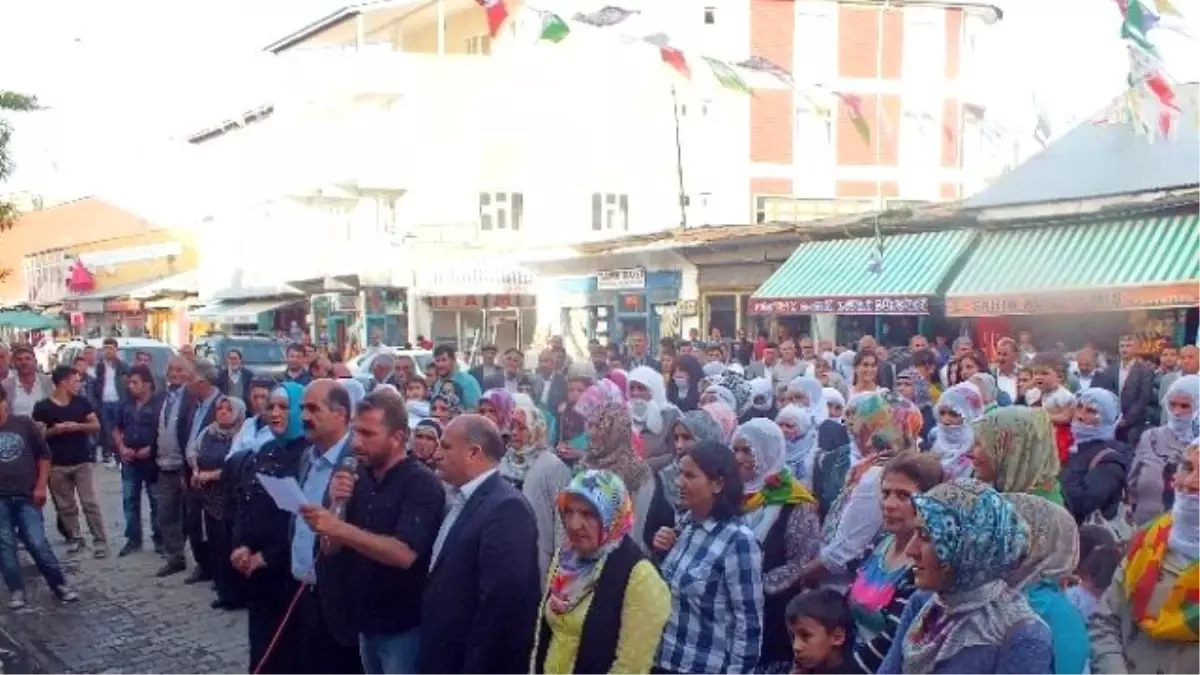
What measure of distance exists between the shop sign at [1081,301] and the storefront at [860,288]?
690 millimetres

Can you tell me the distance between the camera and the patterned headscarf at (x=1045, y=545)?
3.04 meters

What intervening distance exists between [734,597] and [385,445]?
1.51 metres

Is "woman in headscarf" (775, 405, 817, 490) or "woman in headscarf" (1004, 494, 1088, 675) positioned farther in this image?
"woman in headscarf" (775, 405, 817, 490)

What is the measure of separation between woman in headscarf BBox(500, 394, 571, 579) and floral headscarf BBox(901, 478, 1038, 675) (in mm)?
2802

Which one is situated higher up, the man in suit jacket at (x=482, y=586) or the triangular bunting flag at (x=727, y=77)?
the triangular bunting flag at (x=727, y=77)

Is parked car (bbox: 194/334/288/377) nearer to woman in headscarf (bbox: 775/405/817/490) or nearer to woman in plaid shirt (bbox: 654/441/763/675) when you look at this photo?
woman in headscarf (bbox: 775/405/817/490)

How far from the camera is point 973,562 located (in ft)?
9.25

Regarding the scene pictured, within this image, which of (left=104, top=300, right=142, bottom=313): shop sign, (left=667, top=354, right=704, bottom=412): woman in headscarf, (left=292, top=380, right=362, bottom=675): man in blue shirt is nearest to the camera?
(left=292, top=380, right=362, bottom=675): man in blue shirt

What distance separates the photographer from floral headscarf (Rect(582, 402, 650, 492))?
5.54 m

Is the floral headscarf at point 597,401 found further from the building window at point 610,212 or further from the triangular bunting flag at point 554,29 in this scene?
the building window at point 610,212

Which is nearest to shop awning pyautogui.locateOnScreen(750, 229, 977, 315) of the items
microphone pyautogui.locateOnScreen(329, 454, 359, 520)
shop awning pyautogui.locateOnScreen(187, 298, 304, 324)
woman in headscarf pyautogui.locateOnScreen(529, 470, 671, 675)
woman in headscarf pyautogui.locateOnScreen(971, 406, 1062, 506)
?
woman in headscarf pyautogui.locateOnScreen(971, 406, 1062, 506)

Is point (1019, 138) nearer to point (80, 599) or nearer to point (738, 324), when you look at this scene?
point (738, 324)

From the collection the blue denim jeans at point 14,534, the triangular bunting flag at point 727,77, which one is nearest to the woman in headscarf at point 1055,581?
the blue denim jeans at point 14,534

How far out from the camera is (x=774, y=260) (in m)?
21.6
